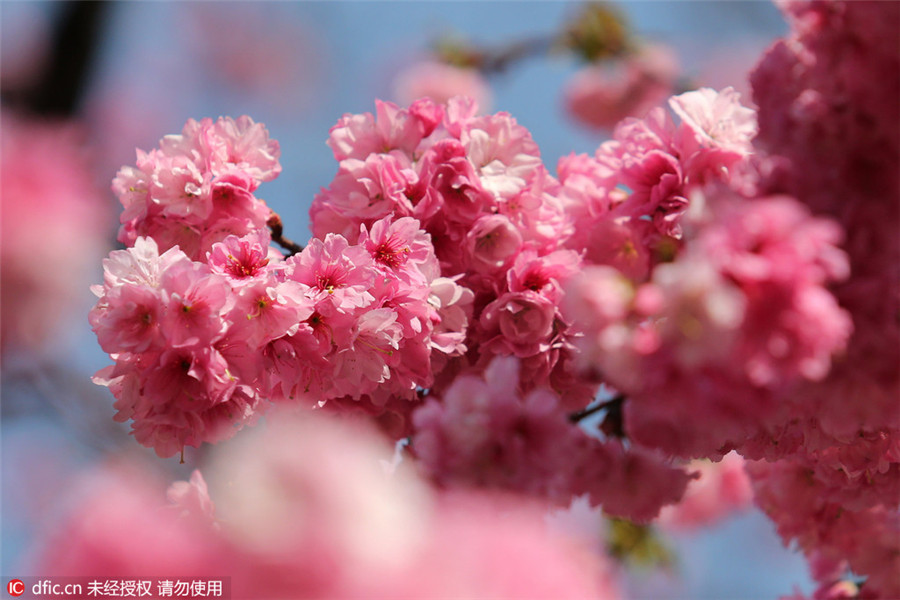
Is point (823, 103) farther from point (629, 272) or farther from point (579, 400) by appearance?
point (579, 400)

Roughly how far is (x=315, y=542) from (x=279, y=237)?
81 centimetres

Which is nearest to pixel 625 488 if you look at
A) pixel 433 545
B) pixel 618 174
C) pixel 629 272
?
pixel 629 272

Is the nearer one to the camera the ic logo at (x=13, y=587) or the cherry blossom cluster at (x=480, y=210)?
the ic logo at (x=13, y=587)

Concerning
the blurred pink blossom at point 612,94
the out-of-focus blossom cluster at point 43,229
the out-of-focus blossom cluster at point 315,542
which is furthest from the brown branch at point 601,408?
the blurred pink blossom at point 612,94

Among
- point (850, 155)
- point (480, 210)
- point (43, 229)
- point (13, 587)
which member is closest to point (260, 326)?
point (480, 210)

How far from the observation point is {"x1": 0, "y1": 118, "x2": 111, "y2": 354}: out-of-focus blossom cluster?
226cm

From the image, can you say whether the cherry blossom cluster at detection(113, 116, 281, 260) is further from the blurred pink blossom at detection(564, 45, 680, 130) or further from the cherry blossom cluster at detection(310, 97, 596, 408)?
the blurred pink blossom at detection(564, 45, 680, 130)

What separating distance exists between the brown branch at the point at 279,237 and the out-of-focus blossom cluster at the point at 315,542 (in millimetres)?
623

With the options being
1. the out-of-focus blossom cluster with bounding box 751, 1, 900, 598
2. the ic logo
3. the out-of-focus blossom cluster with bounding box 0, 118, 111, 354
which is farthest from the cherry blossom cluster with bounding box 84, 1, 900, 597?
the out-of-focus blossom cluster with bounding box 0, 118, 111, 354

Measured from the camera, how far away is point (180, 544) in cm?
59

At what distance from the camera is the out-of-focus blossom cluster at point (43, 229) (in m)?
2.26

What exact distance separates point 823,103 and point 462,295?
583 millimetres

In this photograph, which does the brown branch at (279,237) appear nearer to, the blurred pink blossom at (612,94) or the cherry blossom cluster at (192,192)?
the cherry blossom cluster at (192,192)

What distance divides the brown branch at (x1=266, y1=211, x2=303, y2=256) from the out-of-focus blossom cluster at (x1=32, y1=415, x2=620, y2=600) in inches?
24.5
